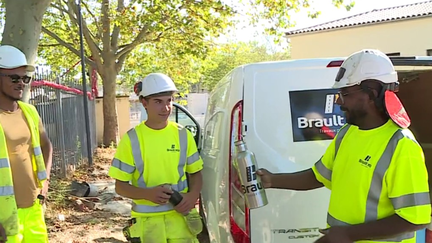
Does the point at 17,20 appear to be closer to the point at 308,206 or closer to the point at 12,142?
the point at 12,142

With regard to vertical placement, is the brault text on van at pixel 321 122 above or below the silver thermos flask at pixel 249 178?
above

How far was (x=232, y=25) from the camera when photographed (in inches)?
556

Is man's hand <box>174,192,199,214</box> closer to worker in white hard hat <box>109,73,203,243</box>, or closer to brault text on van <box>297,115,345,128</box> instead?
worker in white hard hat <box>109,73,203,243</box>

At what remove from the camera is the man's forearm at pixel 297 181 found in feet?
8.61

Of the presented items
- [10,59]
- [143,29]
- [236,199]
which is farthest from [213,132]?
[143,29]

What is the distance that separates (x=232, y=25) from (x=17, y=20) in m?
9.38

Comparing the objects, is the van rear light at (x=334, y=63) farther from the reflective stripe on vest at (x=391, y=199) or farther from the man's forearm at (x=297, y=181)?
the reflective stripe on vest at (x=391, y=199)

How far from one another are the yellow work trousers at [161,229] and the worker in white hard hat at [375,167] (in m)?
1.23

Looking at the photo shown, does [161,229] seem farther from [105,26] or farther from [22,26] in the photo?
[105,26]

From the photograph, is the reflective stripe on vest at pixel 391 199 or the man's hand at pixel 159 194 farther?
the man's hand at pixel 159 194

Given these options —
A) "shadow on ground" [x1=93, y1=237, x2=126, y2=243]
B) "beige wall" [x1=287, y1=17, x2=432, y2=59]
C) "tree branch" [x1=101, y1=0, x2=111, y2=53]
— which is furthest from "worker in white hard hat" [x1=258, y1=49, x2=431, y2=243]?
"beige wall" [x1=287, y1=17, x2=432, y2=59]

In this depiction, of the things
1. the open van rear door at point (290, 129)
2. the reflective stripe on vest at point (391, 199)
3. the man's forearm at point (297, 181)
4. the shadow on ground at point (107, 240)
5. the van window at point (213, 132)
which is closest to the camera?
the reflective stripe on vest at point (391, 199)

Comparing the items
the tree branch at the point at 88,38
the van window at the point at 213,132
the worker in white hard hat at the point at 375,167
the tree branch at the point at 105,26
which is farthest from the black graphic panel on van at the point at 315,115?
the tree branch at the point at 88,38

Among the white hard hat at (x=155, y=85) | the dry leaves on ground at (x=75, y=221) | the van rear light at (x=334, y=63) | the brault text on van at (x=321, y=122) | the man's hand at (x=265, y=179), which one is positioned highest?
the van rear light at (x=334, y=63)
